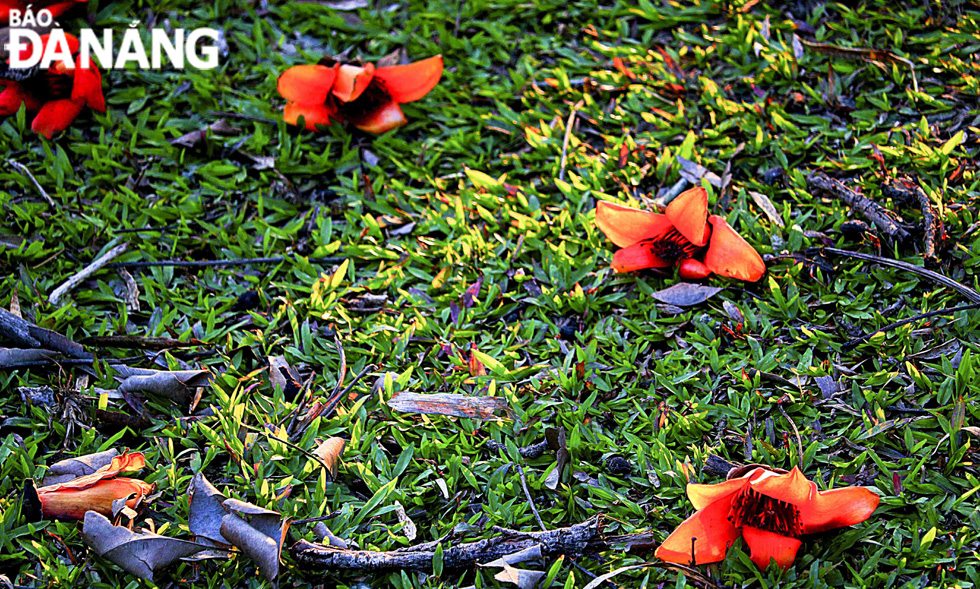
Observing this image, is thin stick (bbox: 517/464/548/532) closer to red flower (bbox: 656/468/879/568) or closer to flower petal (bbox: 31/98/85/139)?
red flower (bbox: 656/468/879/568)

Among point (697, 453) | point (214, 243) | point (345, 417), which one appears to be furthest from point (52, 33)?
point (697, 453)

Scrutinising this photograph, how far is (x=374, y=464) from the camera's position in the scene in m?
2.16

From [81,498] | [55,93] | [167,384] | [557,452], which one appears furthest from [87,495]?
[55,93]

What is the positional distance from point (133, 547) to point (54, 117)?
77.4 inches

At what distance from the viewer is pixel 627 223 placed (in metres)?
2.53

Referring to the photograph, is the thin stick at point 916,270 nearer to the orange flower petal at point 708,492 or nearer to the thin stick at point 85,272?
the orange flower petal at point 708,492

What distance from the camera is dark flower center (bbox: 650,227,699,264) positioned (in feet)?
8.16

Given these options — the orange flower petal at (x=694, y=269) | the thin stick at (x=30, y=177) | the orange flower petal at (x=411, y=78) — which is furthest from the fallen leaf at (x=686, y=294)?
the thin stick at (x=30, y=177)

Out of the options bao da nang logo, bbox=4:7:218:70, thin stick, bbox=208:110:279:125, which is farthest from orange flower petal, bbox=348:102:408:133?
bao da nang logo, bbox=4:7:218:70

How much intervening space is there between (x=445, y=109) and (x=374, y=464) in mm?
1654

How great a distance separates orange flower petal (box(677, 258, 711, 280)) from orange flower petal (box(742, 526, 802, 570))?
881 mm

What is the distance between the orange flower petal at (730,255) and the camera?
239 cm

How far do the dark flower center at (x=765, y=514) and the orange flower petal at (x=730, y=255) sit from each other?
0.82m

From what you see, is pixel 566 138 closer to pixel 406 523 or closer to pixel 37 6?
pixel 406 523
